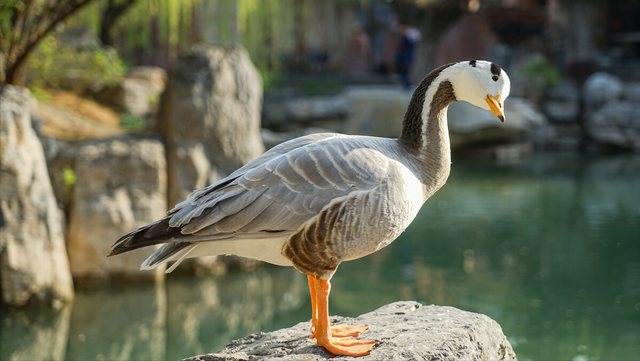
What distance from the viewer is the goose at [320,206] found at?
3254 millimetres

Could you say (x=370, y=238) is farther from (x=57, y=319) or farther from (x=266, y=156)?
(x=57, y=319)

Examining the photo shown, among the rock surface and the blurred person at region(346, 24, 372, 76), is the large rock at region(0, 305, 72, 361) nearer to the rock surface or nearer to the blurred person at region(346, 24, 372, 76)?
the rock surface

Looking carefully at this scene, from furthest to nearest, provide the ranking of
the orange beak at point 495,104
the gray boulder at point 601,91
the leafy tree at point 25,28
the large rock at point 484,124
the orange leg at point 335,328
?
the gray boulder at point 601,91 < the large rock at point 484,124 < the leafy tree at point 25,28 < the orange leg at point 335,328 < the orange beak at point 495,104

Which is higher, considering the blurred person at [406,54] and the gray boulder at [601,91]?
the blurred person at [406,54]

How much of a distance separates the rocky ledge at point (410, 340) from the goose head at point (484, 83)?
4.44ft

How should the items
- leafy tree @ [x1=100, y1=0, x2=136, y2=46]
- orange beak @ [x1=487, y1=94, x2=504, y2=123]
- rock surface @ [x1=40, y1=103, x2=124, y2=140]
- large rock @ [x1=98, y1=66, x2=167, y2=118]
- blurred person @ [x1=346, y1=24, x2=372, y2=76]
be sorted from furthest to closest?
blurred person @ [x1=346, y1=24, x2=372, y2=76]
leafy tree @ [x1=100, y1=0, x2=136, y2=46]
large rock @ [x1=98, y1=66, x2=167, y2=118]
rock surface @ [x1=40, y1=103, x2=124, y2=140]
orange beak @ [x1=487, y1=94, x2=504, y2=123]

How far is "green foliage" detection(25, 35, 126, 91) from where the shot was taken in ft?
29.5

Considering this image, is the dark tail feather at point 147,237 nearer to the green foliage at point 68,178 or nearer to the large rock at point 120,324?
the large rock at point 120,324

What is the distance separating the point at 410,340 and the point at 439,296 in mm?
3794

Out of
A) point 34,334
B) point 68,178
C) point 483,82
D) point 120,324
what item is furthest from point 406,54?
point 483,82

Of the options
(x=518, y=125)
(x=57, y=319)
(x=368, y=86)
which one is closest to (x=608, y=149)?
(x=518, y=125)

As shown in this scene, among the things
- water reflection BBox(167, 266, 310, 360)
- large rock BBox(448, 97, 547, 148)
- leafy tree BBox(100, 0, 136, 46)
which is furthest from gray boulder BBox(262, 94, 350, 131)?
water reflection BBox(167, 266, 310, 360)

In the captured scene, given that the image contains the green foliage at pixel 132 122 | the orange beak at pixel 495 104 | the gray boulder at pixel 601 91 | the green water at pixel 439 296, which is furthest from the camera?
the gray boulder at pixel 601 91

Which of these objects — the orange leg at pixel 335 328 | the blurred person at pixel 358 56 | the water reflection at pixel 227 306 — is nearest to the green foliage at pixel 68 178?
the water reflection at pixel 227 306
